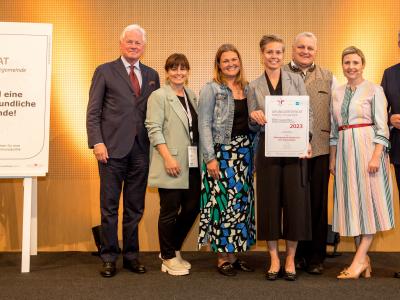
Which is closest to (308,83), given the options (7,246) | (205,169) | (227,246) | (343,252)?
(205,169)

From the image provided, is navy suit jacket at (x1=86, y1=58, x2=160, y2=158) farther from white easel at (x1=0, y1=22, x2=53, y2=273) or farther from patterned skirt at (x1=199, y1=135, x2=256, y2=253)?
patterned skirt at (x1=199, y1=135, x2=256, y2=253)

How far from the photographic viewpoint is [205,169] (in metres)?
3.21

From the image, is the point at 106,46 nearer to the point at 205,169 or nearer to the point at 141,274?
the point at 205,169

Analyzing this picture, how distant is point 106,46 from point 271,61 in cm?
190

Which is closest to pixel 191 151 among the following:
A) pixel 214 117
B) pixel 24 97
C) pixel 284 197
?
pixel 214 117

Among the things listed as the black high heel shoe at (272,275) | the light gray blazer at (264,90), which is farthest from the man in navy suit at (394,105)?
the black high heel shoe at (272,275)

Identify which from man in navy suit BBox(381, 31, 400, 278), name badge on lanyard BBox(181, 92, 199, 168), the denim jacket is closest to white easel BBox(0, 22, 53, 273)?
name badge on lanyard BBox(181, 92, 199, 168)

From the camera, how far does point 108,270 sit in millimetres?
3197

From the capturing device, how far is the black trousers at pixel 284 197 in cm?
301

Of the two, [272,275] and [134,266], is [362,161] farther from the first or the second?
[134,266]

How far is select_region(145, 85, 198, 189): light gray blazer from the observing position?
3195 millimetres

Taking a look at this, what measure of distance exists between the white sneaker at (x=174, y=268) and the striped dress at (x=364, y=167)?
3.78 feet

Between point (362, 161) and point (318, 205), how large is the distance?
0.46m

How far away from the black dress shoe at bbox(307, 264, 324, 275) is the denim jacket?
1.10 m
